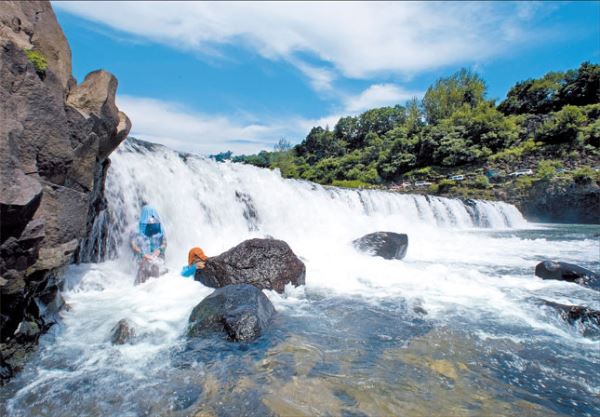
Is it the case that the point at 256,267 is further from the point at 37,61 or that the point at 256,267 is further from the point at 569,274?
the point at 569,274

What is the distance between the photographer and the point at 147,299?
531 cm

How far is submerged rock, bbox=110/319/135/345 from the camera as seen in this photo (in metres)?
3.77

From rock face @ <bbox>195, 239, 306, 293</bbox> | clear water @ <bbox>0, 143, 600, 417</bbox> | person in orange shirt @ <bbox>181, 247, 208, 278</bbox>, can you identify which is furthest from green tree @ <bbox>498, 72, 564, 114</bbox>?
person in orange shirt @ <bbox>181, 247, 208, 278</bbox>

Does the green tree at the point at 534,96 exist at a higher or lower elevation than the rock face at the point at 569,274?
higher

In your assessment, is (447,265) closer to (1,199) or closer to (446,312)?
(446,312)

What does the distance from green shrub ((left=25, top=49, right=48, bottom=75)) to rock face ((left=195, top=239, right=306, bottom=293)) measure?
356 centimetres

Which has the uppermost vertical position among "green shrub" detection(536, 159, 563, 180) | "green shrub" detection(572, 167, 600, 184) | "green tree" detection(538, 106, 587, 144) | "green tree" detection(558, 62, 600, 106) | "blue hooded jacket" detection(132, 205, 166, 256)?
"green tree" detection(558, 62, 600, 106)

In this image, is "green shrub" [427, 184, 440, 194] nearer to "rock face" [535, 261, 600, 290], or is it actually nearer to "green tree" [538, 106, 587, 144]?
"green tree" [538, 106, 587, 144]

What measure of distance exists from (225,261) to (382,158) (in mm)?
36674

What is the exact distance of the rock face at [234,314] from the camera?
12.8ft

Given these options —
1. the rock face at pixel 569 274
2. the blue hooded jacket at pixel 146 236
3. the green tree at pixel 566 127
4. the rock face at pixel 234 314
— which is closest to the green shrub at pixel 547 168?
the green tree at pixel 566 127

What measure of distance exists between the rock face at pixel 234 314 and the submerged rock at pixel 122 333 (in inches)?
25.3

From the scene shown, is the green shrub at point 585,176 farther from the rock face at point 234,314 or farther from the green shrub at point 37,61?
the green shrub at point 37,61

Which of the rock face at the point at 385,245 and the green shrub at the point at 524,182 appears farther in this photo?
the green shrub at the point at 524,182
